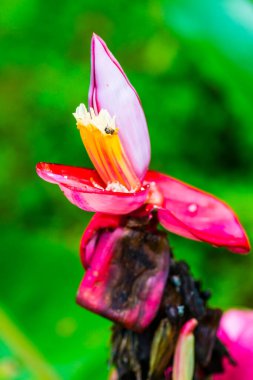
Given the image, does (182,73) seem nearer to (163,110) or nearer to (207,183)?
(163,110)

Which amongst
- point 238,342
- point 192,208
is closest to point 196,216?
point 192,208

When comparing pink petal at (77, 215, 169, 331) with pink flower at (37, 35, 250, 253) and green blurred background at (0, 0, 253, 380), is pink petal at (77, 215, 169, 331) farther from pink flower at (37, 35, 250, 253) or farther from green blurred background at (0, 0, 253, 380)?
green blurred background at (0, 0, 253, 380)

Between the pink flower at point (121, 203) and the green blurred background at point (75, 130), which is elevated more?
the pink flower at point (121, 203)

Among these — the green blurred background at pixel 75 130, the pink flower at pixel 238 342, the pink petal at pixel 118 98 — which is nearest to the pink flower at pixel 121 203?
the pink petal at pixel 118 98

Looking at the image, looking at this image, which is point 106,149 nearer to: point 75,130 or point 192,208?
point 192,208

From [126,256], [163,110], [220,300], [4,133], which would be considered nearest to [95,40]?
[126,256]

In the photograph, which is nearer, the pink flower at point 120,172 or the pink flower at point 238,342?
the pink flower at point 120,172

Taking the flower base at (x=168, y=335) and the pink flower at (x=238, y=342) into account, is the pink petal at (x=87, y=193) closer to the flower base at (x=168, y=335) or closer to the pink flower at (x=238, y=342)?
the flower base at (x=168, y=335)
